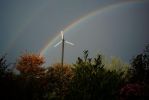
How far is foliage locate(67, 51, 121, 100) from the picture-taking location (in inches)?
410

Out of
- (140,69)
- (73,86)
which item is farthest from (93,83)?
(140,69)

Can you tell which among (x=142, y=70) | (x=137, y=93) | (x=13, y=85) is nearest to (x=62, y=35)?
(x=142, y=70)

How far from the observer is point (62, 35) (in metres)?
38.9

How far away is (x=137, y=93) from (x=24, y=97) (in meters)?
5.01

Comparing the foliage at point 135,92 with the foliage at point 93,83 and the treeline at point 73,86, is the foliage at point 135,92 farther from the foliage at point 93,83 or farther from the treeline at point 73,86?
the foliage at point 93,83

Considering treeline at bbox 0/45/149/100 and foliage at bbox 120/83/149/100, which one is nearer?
treeline at bbox 0/45/149/100

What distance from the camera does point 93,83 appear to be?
417 inches

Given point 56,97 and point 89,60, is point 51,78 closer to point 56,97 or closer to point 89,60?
point 56,97

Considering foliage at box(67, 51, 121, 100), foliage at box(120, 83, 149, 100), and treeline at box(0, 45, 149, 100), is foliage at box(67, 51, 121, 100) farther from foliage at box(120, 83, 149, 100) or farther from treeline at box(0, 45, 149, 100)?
foliage at box(120, 83, 149, 100)

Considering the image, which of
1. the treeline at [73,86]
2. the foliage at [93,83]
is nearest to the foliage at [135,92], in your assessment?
the treeline at [73,86]

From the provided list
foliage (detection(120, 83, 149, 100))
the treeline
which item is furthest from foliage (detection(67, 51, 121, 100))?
foliage (detection(120, 83, 149, 100))

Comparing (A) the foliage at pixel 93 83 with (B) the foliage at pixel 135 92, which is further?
(B) the foliage at pixel 135 92

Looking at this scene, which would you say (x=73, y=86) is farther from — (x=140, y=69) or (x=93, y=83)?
(x=140, y=69)

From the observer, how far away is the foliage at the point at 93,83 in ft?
34.2
